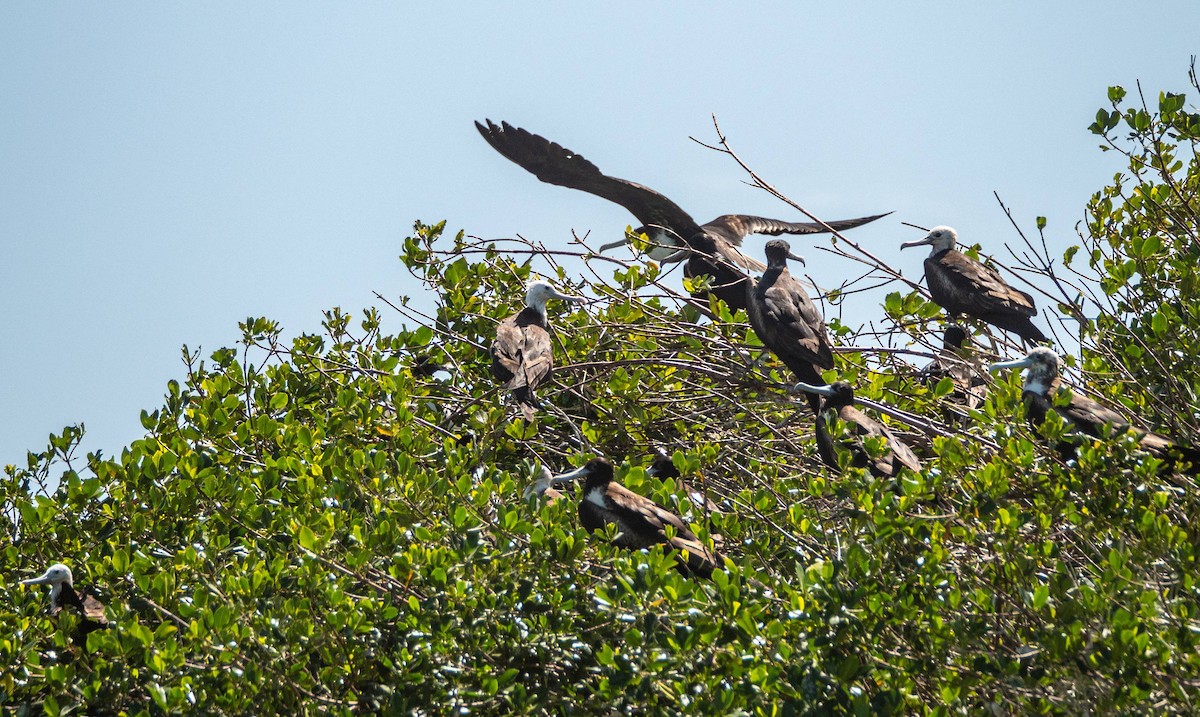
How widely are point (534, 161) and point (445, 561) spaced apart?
487 cm

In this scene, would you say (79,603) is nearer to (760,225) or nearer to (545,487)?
(545,487)

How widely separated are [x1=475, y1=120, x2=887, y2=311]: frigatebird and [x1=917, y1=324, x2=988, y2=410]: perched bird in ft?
6.56

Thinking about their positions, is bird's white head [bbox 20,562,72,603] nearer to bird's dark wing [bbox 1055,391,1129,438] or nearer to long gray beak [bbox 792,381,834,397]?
long gray beak [bbox 792,381,834,397]

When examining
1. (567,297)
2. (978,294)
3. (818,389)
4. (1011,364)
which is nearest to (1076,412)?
(1011,364)

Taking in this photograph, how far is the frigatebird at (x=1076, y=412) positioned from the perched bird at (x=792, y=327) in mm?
783

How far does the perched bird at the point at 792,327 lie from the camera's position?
189 inches

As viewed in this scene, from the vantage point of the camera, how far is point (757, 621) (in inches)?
119

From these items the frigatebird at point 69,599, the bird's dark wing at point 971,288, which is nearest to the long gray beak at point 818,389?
the bird's dark wing at point 971,288

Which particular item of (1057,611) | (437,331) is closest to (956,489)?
(1057,611)

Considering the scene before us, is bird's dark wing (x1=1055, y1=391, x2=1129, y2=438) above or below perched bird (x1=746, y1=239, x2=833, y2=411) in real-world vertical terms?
below

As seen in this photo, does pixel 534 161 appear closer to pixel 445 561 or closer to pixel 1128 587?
pixel 445 561

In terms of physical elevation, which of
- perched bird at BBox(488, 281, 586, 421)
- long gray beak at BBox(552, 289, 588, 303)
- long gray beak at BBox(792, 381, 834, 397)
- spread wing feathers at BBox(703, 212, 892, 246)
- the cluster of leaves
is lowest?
the cluster of leaves

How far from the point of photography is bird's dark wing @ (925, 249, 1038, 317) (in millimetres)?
5387

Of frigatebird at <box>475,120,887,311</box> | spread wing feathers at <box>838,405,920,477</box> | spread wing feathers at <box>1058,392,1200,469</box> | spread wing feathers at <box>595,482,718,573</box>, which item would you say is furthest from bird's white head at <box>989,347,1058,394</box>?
frigatebird at <box>475,120,887,311</box>
